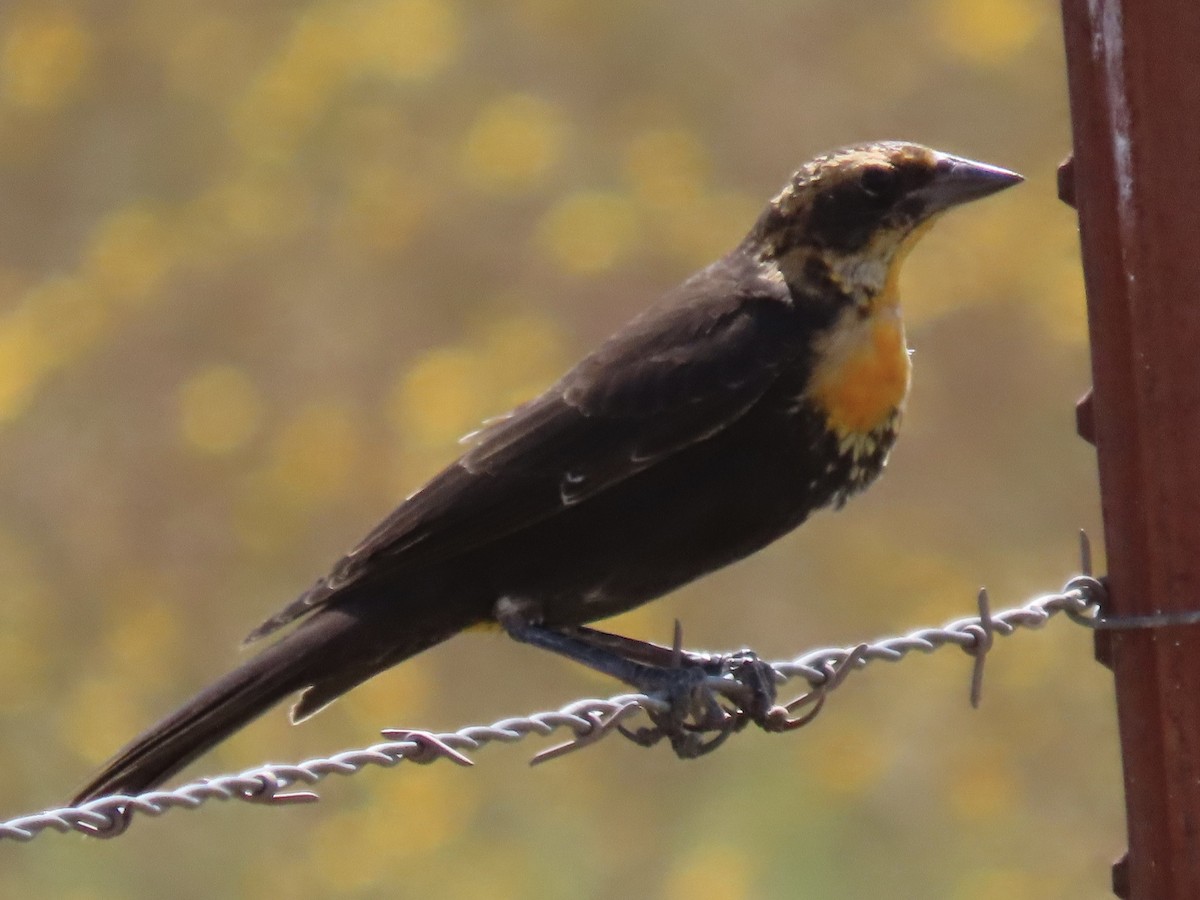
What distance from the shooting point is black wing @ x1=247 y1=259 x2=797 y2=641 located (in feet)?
13.3

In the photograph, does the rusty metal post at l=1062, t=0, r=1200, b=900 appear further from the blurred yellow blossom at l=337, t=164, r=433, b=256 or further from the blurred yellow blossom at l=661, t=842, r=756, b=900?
the blurred yellow blossom at l=337, t=164, r=433, b=256

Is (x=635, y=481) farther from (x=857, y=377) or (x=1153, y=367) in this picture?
(x=1153, y=367)

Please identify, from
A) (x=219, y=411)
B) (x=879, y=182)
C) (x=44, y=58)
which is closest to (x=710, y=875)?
(x=219, y=411)

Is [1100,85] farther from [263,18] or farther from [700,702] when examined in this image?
[263,18]

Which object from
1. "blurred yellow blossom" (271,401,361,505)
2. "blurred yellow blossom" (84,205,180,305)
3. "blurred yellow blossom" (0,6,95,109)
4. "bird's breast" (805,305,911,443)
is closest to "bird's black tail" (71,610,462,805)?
"bird's breast" (805,305,911,443)

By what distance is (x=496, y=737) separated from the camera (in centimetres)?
323

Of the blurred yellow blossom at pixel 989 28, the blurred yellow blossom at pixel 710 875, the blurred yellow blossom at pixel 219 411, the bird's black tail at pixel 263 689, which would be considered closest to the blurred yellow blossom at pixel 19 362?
the blurred yellow blossom at pixel 219 411

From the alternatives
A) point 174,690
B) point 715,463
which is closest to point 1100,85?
point 715,463

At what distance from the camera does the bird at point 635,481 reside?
404cm

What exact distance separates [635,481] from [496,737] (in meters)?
0.97

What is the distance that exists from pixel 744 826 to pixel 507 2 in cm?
411

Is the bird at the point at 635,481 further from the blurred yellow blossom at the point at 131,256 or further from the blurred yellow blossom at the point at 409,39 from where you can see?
the blurred yellow blossom at the point at 409,39

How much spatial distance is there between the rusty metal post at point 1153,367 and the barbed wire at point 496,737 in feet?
0.51

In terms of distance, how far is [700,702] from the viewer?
3.94 meters
